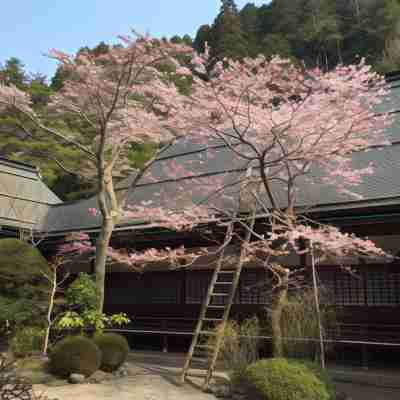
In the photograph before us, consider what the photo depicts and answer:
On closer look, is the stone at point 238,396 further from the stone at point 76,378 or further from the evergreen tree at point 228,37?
the evergreen tree at point 228,37

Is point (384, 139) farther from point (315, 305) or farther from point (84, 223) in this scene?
point (84, 223)

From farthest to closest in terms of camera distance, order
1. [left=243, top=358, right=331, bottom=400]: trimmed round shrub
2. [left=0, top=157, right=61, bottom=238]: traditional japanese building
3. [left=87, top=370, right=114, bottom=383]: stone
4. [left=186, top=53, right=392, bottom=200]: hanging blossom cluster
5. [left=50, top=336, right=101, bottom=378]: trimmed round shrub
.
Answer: [left=0, top=157, right=61, bottom=238]: traditional japanese building, [left=87, top=370, right=114, bottom=383]: stone, [left=50, top=336, right=101, bottom=378]: trimmed round shrub, [left=186, top=53, right=392, bottom=200]: hanging blossom cluster, [left=243, top=358, right=331, bottom=400]: trimmed round shrub

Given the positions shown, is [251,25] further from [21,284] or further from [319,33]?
[21,284]

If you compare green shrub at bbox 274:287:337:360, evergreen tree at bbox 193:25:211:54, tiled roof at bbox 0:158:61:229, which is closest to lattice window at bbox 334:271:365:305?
green shrub at bbox 274:287:337:360

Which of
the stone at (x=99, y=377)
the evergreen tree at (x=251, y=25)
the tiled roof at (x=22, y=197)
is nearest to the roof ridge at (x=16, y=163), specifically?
the tiled roof at (x=22, y=197)

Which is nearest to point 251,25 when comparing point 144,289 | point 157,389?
point 144,289

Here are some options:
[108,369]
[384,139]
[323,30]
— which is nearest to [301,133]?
[384,139]

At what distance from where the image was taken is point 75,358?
302 inches

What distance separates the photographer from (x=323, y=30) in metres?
37.2

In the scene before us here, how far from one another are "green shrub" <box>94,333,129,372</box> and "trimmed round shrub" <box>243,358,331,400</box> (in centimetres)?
267

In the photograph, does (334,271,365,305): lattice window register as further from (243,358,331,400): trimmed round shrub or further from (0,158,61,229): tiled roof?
(0,158,61,229): tiled roof

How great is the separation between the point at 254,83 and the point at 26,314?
231 inches

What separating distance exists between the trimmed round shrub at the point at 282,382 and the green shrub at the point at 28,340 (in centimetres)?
439

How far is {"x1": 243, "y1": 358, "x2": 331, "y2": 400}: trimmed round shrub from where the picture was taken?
19.6ft
